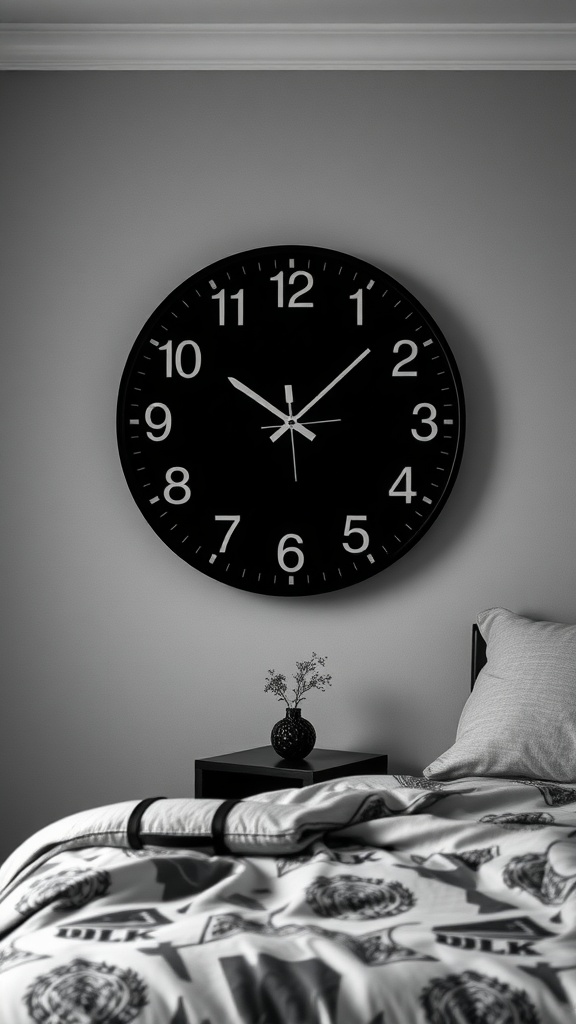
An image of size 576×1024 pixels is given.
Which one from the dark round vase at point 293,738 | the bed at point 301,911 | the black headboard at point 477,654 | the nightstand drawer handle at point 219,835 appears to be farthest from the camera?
the black headboard at point 477,654

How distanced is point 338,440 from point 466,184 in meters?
0.85

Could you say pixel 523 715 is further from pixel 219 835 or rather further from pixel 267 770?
pixel 219 835

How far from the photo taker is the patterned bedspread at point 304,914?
1185 mm

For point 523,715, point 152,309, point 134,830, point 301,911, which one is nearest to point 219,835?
point 134,830

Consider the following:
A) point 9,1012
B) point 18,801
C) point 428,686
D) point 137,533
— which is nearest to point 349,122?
point 137,533

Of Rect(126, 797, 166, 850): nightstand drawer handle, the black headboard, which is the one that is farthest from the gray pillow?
Rect(126, 797, 166, 850): nightstand drawer handle

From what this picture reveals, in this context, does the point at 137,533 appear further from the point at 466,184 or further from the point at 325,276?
the point at 466,184

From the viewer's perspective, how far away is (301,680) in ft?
9.91

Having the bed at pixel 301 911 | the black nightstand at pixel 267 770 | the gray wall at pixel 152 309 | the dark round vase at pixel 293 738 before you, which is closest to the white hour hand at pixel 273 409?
the gray wall at pixel 152 309

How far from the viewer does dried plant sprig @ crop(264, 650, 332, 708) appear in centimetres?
300

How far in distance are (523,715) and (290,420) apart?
111cm

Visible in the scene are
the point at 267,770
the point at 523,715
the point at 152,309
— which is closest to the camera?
the point at 523,715

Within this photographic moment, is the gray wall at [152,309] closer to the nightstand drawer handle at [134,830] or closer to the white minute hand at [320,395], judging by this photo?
the white minute hand at [320,395]

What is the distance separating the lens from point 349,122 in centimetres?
318
